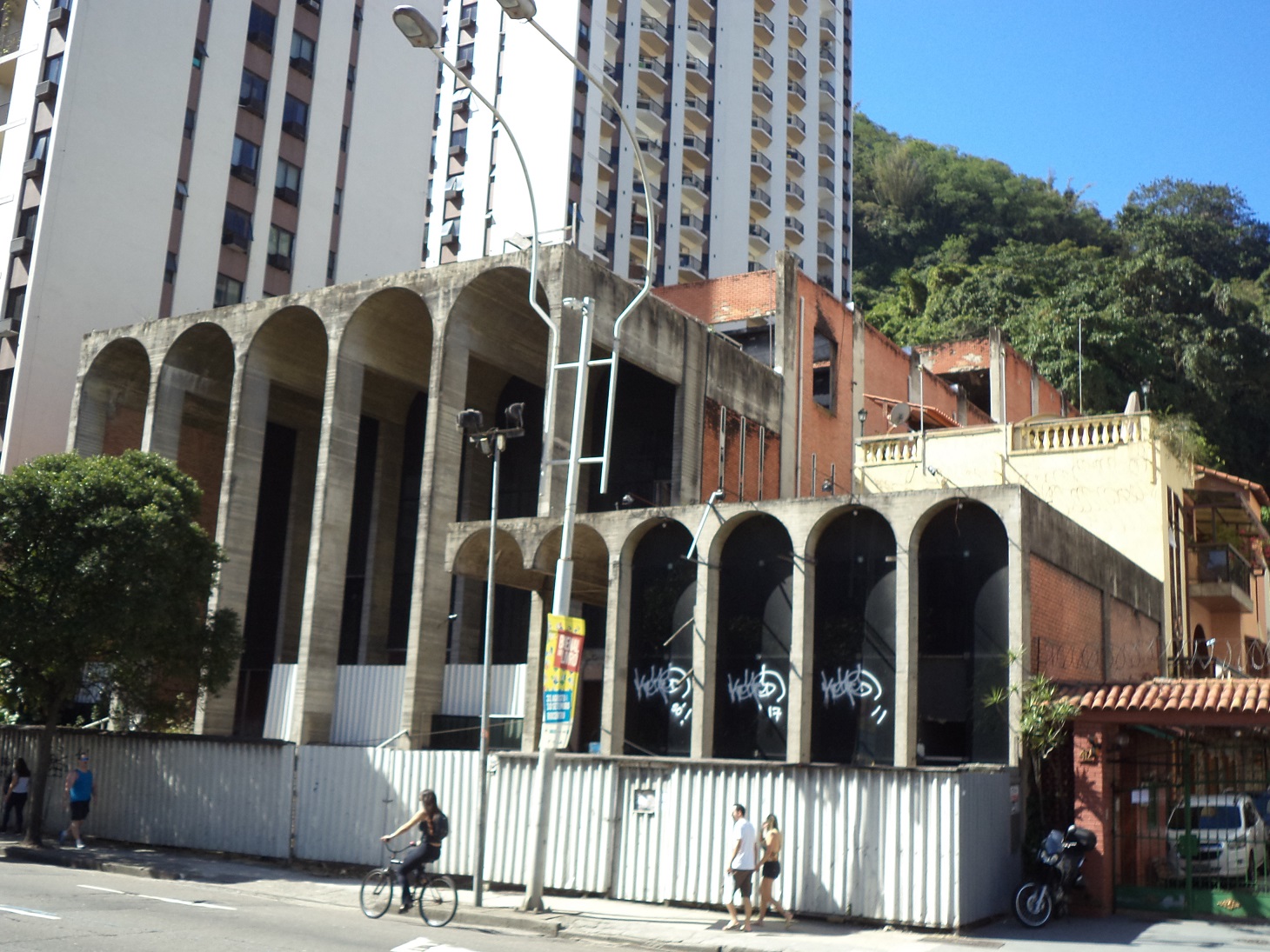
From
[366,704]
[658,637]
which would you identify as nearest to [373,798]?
[658,637]

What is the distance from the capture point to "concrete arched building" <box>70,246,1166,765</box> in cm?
2053

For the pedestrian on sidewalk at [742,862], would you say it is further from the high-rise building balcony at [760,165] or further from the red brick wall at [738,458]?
the high-rise building balcony at [760,165]

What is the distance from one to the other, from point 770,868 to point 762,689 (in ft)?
18.4

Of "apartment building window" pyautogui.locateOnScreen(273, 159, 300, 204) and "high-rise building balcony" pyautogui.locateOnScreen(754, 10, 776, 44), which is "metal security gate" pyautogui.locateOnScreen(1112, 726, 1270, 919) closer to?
"apartment building window" pyautogui.locateOnScreen(273, 159, 300, 204)

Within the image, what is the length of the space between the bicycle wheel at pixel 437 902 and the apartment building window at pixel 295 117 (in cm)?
3178

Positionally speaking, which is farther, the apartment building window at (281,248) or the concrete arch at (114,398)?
the apartment building window at (281,248)

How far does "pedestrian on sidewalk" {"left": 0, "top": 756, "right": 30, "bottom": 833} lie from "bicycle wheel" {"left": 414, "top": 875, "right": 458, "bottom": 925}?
12011 mm

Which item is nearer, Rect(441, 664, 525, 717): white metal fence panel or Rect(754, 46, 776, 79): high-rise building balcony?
Rect(441, 664, 525, 717): white metal fence panel

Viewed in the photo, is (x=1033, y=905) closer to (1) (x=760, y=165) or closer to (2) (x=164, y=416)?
(2) (x=164, y=416)

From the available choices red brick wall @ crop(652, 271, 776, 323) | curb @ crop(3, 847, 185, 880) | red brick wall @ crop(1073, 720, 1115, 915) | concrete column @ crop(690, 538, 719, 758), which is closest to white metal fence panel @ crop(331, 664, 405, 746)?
curb @ crop(3, 847, 185, 880)

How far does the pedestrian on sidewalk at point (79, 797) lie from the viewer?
23250 millimetres

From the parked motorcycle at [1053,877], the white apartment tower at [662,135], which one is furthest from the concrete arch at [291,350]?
the white apartment tower at [662,135]

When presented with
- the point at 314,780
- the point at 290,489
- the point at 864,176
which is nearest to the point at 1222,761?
the point at 314,780

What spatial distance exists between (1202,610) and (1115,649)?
30.4 feet
